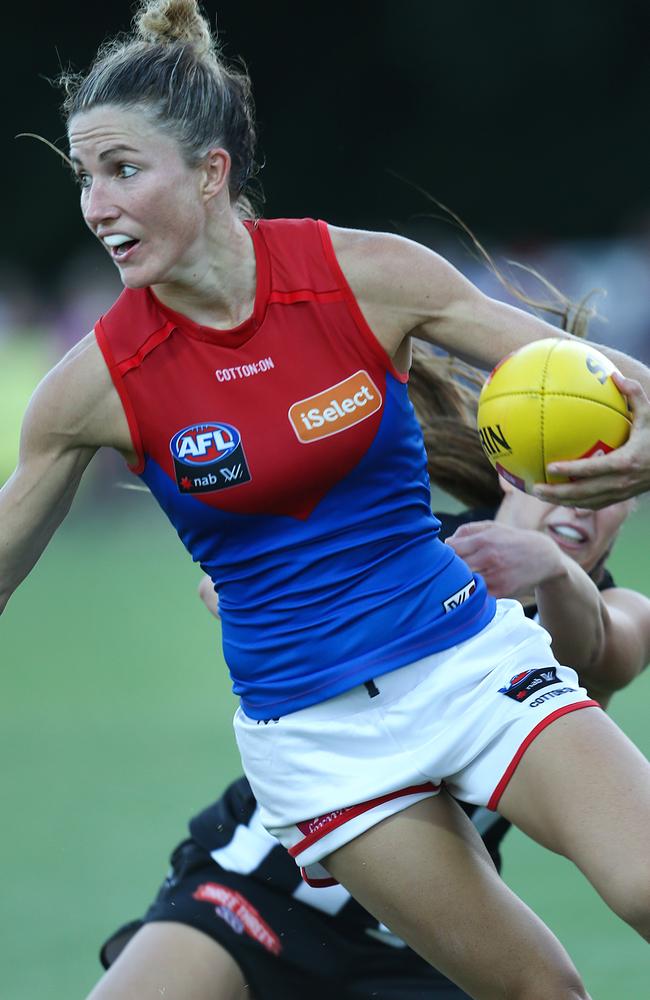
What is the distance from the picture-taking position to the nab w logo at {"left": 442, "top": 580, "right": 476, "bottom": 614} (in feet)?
11.4

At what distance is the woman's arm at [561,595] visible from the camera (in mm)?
3828

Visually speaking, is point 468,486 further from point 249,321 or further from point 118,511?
point 118,511

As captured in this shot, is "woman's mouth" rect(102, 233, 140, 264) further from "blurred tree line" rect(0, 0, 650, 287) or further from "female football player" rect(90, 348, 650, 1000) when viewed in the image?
"blurred tree line" rect(0, 0, 650, 287)

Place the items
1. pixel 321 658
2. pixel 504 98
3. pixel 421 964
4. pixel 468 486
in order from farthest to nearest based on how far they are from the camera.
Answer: pixel 504 98, pixel 468 486, pixel 421 964, pixel 321 658

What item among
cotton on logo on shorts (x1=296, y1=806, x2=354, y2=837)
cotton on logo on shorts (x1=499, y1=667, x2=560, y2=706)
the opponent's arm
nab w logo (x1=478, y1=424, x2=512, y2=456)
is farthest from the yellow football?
cotton on logo on shorts (x1=296, y1=806, x2=354, y2=837)

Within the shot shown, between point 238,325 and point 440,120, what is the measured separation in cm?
2156

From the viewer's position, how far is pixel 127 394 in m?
3.45

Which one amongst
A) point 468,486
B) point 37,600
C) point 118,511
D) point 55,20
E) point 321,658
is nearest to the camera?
point 321,658

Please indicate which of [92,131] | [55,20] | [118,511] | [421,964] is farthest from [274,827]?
[55,20]

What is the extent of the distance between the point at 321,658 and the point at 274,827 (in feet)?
1.35

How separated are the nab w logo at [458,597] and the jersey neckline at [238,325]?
709mm

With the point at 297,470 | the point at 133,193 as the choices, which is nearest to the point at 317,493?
the point at 297,470

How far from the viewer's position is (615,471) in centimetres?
324

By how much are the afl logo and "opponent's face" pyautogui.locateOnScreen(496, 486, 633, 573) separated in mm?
1244
